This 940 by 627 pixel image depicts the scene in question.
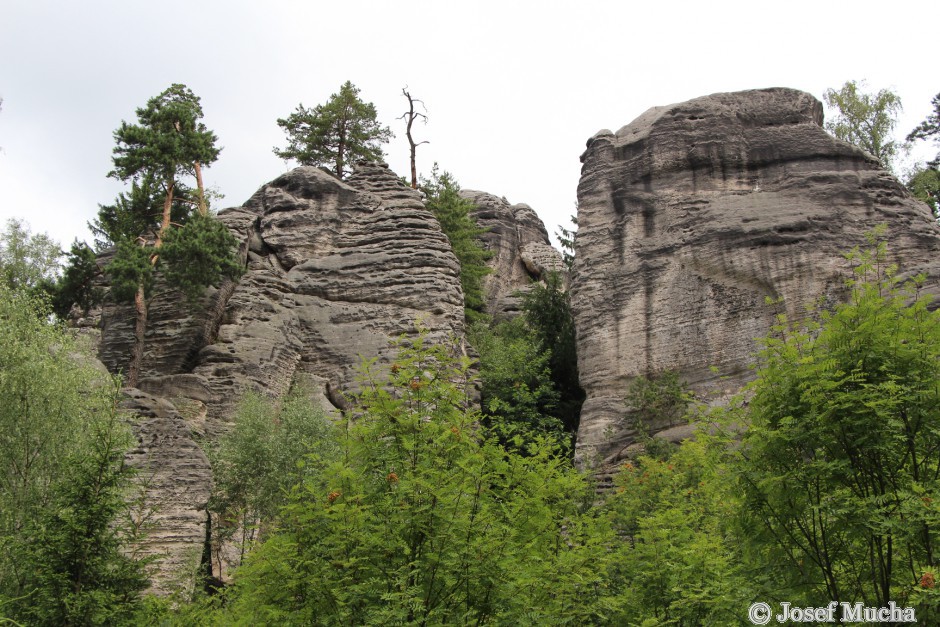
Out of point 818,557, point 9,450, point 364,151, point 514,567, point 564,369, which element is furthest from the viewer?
point 364,151

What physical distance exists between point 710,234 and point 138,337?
20.2 metres

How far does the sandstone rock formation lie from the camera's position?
29.9m

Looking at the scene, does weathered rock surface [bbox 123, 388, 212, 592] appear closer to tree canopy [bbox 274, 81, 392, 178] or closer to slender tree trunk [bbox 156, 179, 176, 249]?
slender tree trunk [bbox 156, 179, 176, 249]

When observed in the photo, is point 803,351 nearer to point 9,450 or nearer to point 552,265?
point 9,450

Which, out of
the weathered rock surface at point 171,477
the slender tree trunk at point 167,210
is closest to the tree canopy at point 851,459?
the weathered rock surface at point 171,477

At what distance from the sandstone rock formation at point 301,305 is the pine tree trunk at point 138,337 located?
56cm

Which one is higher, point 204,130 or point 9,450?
point 204,130

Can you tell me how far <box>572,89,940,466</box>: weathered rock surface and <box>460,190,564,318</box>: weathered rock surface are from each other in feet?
54.8

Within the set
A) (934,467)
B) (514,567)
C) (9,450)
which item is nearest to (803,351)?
(934,467)

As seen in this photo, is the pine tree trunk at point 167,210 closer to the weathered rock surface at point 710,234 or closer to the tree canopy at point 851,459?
the weathered rock surface at point 710,234

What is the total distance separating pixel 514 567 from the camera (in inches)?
407

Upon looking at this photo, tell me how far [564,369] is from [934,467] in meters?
27.9

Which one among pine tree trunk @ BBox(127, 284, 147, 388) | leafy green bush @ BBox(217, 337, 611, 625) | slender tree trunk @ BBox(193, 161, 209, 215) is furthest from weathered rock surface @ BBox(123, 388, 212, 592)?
slender tree trunk @ BBox(193, 161, 209, 215)

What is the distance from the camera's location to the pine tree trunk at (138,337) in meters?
29.7
